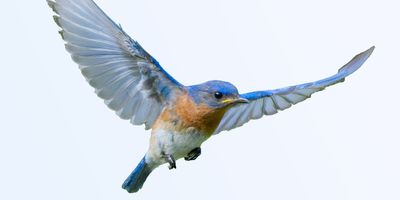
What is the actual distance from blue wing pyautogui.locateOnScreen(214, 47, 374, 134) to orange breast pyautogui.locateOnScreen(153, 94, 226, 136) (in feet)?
1.81

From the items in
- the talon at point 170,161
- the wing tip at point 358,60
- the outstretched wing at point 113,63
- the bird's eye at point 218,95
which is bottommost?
the wing tip at point 358,60

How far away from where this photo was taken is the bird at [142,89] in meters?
6.47

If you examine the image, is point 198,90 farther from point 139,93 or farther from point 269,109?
point 269,109

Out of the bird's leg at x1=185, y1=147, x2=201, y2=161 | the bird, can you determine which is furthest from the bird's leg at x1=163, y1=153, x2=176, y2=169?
the bird's leg at x1=185, y1=147, x2=201, y2=161

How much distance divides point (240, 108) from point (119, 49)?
4.53 feet

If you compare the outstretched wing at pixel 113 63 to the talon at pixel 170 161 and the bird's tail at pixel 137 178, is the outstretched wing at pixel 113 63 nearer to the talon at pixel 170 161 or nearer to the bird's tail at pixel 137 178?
the talon at pixel 170 161

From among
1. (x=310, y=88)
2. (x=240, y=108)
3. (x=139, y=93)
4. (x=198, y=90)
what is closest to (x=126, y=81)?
(x=139, y=93)

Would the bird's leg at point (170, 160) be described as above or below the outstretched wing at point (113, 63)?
below

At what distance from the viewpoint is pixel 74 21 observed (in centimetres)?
645

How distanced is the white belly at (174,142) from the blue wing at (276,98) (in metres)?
0.55

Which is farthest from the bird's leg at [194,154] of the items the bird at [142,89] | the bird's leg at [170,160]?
the bird's leg at [170,160]

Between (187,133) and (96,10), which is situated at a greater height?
(96,10)

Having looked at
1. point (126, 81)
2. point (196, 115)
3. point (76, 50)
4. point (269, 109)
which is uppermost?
point (76, 50)

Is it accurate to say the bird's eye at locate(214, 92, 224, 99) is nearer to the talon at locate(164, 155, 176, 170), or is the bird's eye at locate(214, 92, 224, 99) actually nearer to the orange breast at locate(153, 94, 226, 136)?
the orange breast at locate(153, 94, 226, 136)
